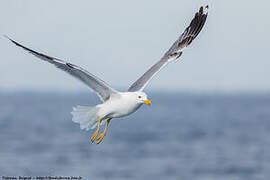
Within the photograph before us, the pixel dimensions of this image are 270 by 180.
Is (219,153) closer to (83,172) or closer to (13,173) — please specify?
(83,172)

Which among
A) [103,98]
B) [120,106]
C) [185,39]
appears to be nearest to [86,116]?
[103,98]

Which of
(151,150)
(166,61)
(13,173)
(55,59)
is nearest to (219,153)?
(151,150)

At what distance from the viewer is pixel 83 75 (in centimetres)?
1212

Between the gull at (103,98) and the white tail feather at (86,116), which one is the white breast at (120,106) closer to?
the gull at (103,98)

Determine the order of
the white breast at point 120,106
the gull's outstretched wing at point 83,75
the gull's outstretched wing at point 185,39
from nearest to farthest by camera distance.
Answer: the gull's outstretched wing at point 83,75 → the white breast at point 120,106 → the gull's outstretched wing at point 185,39

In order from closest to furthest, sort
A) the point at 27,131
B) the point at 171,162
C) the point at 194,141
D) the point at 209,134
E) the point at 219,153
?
the point at 171,162
the point at 219,153
the point at 194,141
the point at 209,134
the point at 27,131

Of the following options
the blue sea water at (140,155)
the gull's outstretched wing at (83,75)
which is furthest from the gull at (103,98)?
the blue sea water at (140,155)

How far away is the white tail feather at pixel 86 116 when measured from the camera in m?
13.0

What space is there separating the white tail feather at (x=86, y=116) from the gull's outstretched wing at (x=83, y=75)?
416 millimetres

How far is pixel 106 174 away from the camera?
27891mm

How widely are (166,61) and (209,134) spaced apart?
33663 millimetres

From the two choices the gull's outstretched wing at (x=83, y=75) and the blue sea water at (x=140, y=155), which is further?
the blue sea water at (x=140, y=155)

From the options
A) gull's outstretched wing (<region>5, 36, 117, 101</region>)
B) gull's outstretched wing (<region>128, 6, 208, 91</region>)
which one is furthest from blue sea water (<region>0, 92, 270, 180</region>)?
gull's outstretched wing (<region>5, 36, 117, 101</region>)

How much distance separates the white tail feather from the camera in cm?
1295
